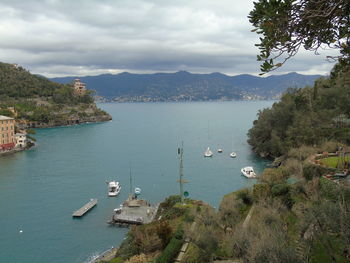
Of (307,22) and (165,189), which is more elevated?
(307,22)

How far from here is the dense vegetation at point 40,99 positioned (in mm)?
86562

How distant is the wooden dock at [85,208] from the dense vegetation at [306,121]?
20483 mm

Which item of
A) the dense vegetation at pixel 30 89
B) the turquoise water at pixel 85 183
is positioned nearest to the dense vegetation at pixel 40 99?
the dense vegetation at pixel 30 89

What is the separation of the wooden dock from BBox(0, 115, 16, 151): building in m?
30.0

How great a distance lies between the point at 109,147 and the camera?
5422 centimetres

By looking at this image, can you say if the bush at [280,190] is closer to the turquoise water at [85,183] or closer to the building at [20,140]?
the turquoise water at [85,183]

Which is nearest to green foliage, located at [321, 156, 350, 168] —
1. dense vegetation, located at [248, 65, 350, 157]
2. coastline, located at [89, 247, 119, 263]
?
dense vegetation, located at [248, 65, 350, 157]

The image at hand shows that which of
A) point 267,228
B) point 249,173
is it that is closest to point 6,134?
point 249,173

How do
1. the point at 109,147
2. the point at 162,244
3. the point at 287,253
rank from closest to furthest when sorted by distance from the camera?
the point at 287,253, the point at 162,244, the point at 109,147

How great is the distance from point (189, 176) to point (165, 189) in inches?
195

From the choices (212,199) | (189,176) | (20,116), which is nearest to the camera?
(212,199)

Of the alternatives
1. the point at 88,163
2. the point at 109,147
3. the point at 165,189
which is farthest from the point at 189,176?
the point at 109,147

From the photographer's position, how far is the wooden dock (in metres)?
23.9

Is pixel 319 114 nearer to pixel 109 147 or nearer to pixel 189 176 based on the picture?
pixel 189 176
